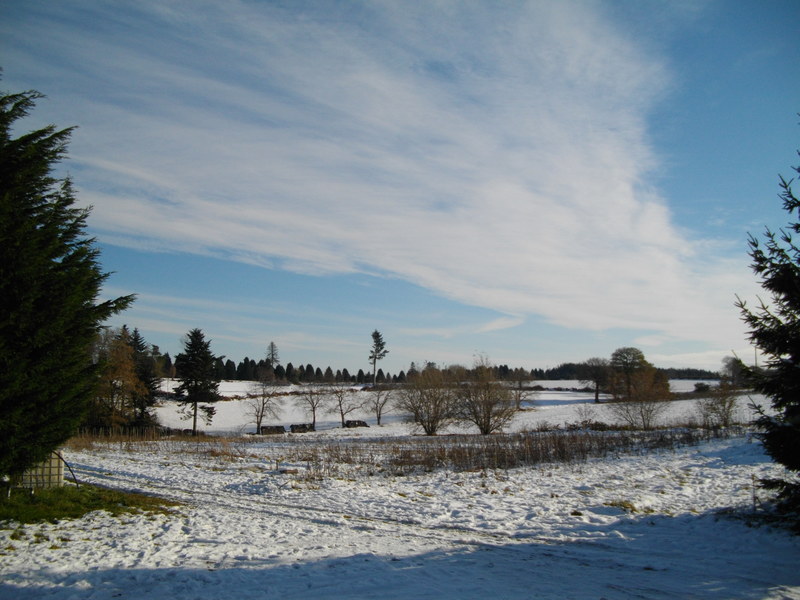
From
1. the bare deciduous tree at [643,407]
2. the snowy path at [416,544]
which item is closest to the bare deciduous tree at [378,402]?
the bare deciduous tree at [643,407]

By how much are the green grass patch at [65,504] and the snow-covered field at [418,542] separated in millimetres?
424

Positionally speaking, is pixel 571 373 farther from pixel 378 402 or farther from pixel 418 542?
pixel 418 542

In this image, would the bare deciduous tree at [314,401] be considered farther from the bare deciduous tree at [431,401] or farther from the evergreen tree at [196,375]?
the bare deciduous tree at [431,401]

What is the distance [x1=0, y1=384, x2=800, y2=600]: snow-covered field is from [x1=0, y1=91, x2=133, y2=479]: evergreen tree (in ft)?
5.59

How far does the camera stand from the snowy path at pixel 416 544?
21.9 ft

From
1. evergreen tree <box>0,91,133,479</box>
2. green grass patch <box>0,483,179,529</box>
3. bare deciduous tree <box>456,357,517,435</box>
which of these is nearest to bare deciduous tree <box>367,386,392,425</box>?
bare deciduous tree <box>456,357,517,435</box>

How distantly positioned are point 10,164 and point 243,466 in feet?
41.8

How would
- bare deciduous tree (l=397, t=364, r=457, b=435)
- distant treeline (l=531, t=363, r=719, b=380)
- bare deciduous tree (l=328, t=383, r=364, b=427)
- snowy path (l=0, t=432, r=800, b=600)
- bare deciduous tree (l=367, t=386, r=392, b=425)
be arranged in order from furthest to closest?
distant treeline (l=531, t=363, r=719, b=380)
bare deciduous tree (l=367, t=386, r=392, b=425)
bare deciduous tree (l=328, t=383, r=364, b=427)
bare deciduous tree (l=397, t=364, r=457, b=435)
snowy path (l=0, t=432, r=800, b=600)

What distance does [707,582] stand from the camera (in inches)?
281

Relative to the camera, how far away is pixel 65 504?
9.77 metres

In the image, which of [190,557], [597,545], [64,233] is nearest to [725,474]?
[597,545]

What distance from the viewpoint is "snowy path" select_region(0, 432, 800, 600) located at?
6.66 metres

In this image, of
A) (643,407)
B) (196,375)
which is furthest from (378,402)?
(643,407)

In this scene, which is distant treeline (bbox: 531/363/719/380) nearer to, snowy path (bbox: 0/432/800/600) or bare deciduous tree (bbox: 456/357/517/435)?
bare deciduous tree (bbox: 456/357/517/435)
